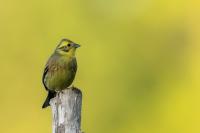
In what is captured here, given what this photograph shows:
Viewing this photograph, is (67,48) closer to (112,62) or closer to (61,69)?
(61,69)

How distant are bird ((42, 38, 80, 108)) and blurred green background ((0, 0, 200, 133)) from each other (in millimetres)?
10546

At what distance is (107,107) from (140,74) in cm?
347

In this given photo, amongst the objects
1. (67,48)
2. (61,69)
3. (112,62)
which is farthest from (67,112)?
(112,62)

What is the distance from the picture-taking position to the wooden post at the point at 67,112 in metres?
10.1

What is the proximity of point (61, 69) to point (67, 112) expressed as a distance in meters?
2.31

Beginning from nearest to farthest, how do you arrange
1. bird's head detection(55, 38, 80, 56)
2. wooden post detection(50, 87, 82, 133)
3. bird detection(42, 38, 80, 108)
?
wooden post detection(50, 87, 82, 133) < bird detection(42, 38, 80, 108) < bird's head detection(55, 38, 80, 56)

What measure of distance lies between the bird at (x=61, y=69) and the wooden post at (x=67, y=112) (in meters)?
1.85

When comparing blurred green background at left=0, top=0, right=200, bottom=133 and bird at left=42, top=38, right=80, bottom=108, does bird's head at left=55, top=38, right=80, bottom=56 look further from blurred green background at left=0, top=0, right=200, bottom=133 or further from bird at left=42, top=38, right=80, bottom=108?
blurred green background at left=0, top=0, right=200, bottom=133

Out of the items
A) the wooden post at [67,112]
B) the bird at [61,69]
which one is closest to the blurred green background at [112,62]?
the bird at [61,69]

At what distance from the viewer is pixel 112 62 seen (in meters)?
30.5

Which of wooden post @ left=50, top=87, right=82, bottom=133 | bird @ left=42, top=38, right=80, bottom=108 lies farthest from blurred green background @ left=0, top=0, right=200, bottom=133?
wooden post @ left=50, top=87, right=82, bottom=133

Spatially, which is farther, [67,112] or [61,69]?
[61,69]

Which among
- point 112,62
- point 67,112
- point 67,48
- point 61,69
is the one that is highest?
point 67,48

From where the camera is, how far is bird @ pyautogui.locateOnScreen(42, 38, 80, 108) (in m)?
12.4
